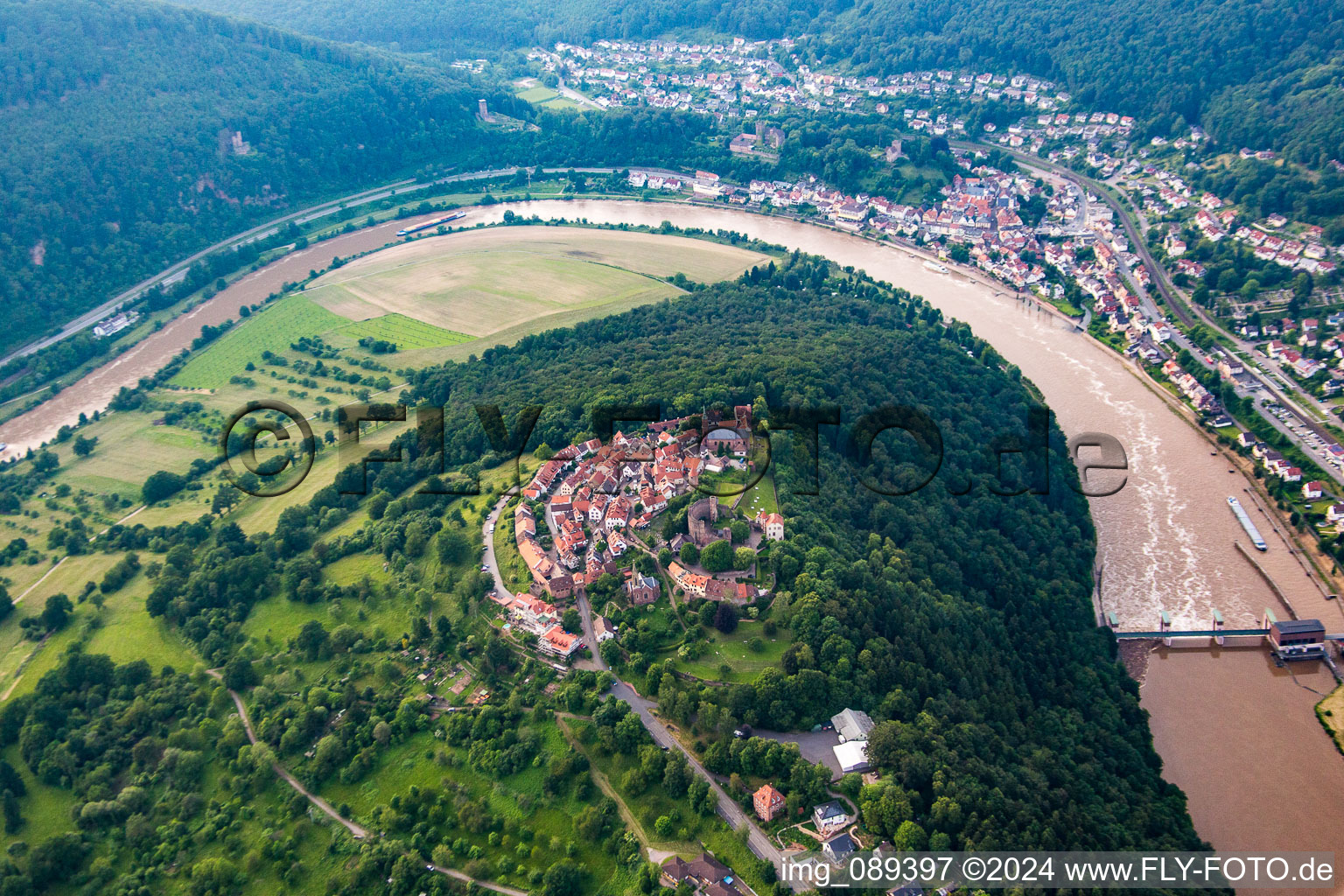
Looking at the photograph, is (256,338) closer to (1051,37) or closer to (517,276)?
(517,276)

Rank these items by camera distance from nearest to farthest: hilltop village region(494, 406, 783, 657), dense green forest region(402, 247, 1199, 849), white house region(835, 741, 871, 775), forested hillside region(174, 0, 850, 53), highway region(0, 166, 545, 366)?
white house region(835, 741, 871, 775), dense green forest region(402, 247, 1199, 849), hilltop village region(494, 406, 783, 657), highway region(0, 166, 545, 366), forested hillside region(174, 0, 850, 53)

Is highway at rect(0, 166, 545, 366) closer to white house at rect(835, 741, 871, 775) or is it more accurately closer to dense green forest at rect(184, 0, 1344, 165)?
dense green forest at rect(184, 0, 1344, 165)

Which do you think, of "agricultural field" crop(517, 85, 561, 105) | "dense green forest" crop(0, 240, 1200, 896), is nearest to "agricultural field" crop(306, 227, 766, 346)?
"dense green forest" crop(0, 240, 1200, 896)

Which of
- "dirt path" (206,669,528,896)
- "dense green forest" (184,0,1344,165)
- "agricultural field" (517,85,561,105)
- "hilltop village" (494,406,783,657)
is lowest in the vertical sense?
"dirt path" (206,669,528,896)

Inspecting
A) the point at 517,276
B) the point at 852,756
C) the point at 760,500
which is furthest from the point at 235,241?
the point at 852,756

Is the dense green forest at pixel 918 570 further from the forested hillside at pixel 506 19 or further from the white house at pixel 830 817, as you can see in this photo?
the forested hillside at pixel 506 19

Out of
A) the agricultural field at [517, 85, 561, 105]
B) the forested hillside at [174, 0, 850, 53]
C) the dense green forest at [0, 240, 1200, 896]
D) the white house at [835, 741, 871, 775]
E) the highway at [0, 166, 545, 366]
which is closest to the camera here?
the white house at [835, 741, 871, 775]
